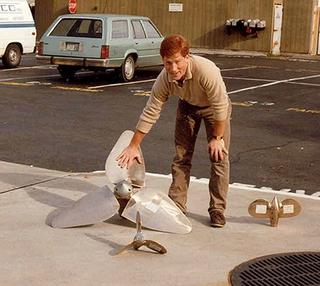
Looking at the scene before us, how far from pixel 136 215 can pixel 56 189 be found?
1.71 m

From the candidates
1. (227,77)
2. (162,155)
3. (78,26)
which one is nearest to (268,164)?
(162,155)

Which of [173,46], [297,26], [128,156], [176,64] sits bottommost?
[297,26]

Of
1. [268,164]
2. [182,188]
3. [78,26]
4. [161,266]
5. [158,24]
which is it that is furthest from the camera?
[158,24]

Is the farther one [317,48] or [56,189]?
[317,48]

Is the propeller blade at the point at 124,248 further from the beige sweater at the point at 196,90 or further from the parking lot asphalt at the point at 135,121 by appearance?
the parking lot asphalt at the point at 135,121

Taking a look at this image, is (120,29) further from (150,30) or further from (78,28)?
(150,30)

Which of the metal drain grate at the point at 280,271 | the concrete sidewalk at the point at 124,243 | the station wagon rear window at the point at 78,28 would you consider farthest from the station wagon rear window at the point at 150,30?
the metal drain grate at the point at 280,271

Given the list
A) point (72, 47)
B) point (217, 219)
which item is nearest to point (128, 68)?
point (72, 47)

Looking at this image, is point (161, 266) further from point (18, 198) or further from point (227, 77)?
point (227, 77)

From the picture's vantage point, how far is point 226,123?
6.31 m

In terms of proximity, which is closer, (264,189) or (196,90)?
(196,90)

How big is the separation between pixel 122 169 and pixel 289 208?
4.82ft

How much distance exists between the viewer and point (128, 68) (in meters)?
19.1

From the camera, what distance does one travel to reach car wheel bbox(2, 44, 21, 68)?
21.7 metres
